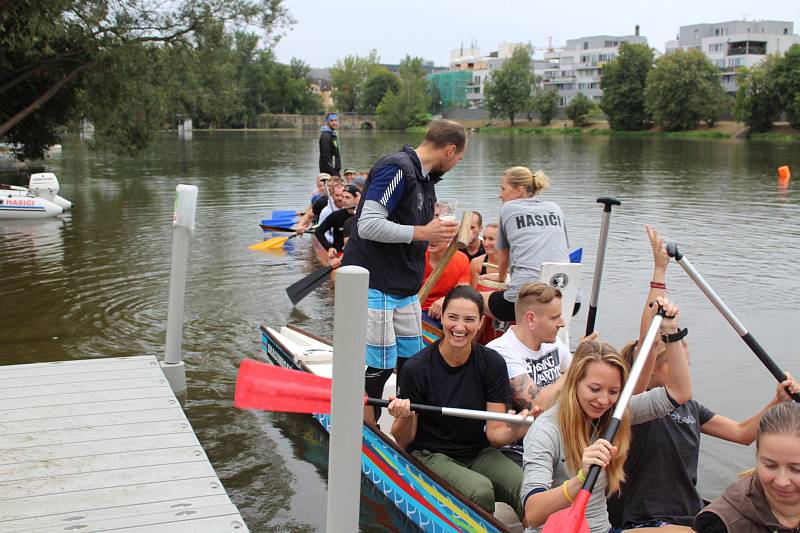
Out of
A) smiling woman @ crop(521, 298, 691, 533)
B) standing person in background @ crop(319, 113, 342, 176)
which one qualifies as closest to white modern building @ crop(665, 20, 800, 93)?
standing person in background @ crop(319, 113, 342, 176)

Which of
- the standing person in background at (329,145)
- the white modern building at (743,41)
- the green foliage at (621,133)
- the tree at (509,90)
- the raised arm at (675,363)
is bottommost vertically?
the raised arm at (675,363)

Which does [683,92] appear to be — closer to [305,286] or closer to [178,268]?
[305,286]

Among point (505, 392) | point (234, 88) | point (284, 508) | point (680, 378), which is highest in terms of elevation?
point (234, 88)

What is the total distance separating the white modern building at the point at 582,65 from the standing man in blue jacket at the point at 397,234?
120272 millimetres

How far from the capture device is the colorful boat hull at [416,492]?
3.92 meters

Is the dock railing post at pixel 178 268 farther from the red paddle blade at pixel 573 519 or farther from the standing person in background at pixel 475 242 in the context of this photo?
the red paddle blade at pixel 573 519

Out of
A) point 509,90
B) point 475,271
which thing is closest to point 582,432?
point 475,271

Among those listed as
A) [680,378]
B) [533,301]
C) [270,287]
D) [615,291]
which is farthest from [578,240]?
[680,378]

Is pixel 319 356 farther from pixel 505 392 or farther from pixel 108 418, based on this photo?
pixel 505 392

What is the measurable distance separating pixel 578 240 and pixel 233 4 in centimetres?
1086

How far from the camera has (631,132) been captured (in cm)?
7938

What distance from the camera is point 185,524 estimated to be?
12.6ft

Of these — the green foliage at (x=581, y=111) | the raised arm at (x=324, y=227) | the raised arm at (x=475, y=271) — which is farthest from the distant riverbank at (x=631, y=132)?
the raised arm at (x=475, y=271)

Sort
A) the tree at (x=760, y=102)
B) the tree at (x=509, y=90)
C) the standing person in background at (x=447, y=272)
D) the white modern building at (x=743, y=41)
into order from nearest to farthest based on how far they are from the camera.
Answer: the standing person in background at (x=447, y=272) < the tree at (x=760, y=102) < the white modern building at (x=743, y=41) < the tree at (x=509, y=90)
